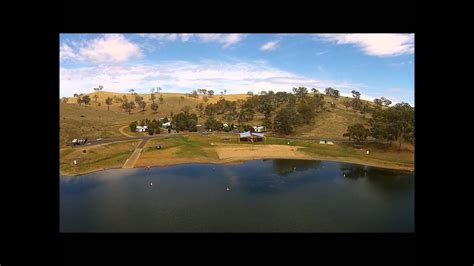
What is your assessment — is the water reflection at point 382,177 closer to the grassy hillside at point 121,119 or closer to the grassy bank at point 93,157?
the grassy hillside at point 121,119

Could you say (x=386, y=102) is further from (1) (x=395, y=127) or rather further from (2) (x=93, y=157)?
(2) (x=93, y=157)

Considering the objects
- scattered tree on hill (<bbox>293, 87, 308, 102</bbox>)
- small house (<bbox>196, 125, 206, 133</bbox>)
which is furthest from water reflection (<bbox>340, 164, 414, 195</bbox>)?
scattered tree on hill (<bbox>293, 87, 308, 102</bbox>)

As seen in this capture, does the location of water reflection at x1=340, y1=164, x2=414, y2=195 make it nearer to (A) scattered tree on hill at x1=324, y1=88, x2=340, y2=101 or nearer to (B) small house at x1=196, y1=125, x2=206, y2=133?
(B) small house at x1=196, y1=125, x2=206, y2=133

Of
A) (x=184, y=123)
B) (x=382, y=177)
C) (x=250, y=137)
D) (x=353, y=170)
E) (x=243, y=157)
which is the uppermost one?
(x=184, y=123)

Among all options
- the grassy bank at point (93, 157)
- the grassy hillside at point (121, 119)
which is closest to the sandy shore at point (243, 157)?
the grassy bank at point (93, 157)

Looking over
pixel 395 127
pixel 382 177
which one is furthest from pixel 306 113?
pixel 382 177

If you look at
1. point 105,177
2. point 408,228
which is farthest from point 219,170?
point 408,228
